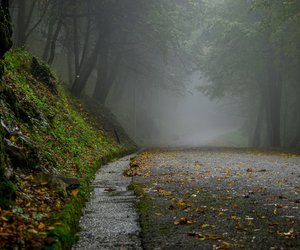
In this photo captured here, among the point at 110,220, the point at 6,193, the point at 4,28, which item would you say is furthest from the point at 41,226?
the point at 4,28

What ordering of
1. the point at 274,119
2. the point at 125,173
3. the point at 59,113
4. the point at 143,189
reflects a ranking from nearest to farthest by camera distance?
the point at 143,189
the point at 125,173
the point at 59,113
the point at 274,119

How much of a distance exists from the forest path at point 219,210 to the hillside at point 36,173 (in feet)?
4.06

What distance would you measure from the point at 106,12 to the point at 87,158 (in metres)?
12.5

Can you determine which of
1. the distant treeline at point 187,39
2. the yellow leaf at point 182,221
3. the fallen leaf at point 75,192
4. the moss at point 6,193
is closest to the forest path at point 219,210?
the yellow leaf at point 182,221

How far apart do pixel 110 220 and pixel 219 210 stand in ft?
6.13

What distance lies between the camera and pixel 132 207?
7785 millimetres

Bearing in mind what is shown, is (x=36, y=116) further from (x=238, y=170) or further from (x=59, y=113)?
(x=238, y=170)

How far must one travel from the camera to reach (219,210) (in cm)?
723

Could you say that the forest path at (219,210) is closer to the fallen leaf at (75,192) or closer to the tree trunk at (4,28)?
the fallen leaf at (75,192)

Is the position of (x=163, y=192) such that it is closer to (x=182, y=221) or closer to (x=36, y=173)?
(x=182, y=221)

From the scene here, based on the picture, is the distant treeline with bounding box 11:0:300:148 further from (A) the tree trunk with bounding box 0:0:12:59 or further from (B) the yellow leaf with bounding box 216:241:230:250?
(B) the yellow leaf with bounding box 216:241:230:250

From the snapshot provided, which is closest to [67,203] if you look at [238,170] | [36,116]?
[36,116]

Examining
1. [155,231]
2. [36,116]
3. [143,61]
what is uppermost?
[143,61]


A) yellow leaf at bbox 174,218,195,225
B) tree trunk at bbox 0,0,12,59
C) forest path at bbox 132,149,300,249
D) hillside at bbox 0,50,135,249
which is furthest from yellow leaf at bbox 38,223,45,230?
tree trunk at bbox 0,0,12,59
